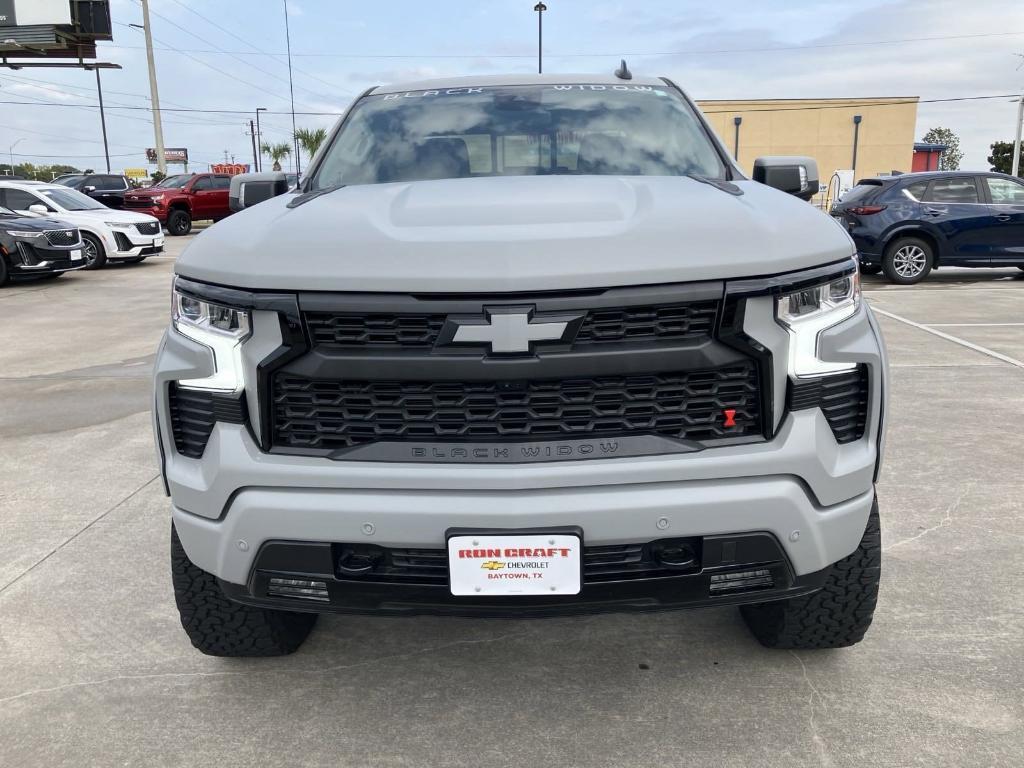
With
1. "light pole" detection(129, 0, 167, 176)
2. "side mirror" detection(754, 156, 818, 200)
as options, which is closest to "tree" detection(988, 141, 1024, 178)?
"light pole" detection(129, 0, 167, 176)

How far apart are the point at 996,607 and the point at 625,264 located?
2.00 m

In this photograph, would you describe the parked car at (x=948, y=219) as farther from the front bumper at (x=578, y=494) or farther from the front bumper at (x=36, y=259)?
the front bumper at (x=36, y=259)

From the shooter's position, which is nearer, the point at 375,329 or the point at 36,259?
the point at 375,329

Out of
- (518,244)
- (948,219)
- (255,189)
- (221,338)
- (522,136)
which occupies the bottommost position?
(948,219)

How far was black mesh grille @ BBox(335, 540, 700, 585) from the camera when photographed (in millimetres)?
2016

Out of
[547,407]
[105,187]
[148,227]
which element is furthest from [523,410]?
[105,187]

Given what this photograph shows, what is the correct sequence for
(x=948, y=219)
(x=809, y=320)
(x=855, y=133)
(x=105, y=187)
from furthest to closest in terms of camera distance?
(x=855, y=133) < (x=105, y=187) < (x=948, y=219) < (x=809, y=320)

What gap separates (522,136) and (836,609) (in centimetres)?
201

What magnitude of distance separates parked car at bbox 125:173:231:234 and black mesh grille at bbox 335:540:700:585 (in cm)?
2239

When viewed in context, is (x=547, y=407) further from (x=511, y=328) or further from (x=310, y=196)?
(x=310, y=196)

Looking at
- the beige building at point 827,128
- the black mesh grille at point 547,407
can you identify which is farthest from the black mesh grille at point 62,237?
the beige building at point 827,128

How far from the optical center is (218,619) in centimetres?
256

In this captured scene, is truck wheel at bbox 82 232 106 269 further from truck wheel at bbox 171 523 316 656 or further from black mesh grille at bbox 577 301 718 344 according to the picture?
black mesh grille at bbox 577 301 718 344

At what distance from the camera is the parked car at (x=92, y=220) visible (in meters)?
14.2
